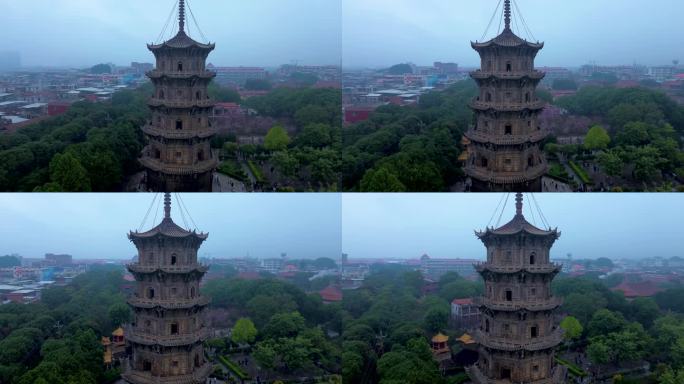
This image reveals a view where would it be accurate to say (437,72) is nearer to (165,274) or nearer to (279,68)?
(279,68)

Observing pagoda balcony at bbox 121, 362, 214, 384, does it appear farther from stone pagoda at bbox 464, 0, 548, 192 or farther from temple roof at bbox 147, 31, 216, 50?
stone pagoda at bbox 464, 0, 548, 192

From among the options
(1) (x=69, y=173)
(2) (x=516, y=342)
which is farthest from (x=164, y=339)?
(2) (x=516, y=342)

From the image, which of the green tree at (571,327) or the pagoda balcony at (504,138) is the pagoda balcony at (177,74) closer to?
the pagoda balcony at (504,138)

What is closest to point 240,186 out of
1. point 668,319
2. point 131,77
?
point 131,77

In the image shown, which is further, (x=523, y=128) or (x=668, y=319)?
(x=668, y=319)

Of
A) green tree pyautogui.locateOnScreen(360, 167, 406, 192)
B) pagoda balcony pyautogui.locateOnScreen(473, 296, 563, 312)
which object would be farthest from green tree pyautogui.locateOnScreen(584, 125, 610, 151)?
green tree pyautogui.locateOnScreen(360, 167, 406, 192)

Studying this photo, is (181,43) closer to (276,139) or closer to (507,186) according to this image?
(276,139)
